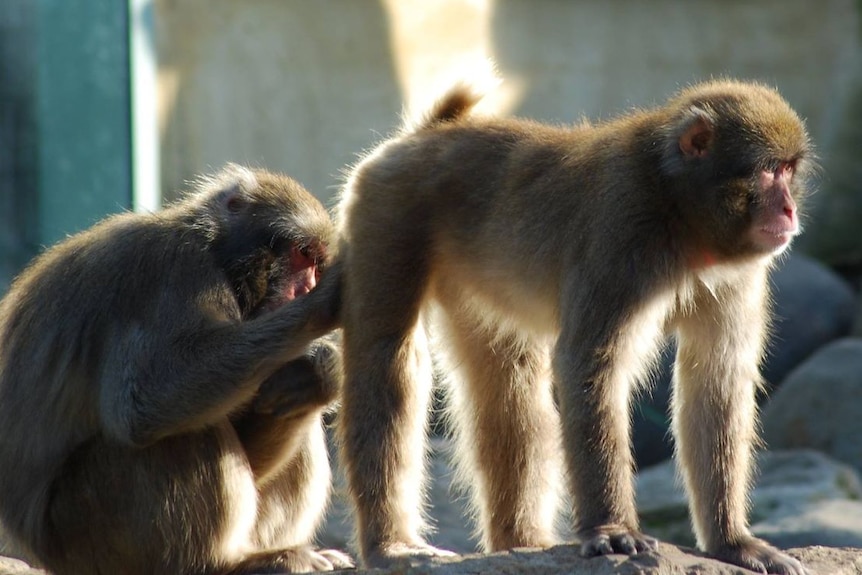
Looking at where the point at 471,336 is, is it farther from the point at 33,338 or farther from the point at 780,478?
the point at 780,478

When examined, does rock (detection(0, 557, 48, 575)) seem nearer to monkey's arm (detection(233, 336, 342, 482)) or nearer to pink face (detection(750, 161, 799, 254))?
monkey's arm (detection(233, 336, 342, 482))

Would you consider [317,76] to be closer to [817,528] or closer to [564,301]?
[817,528]

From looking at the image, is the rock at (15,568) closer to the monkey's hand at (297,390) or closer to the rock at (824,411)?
the monkey's hand at (297,390)

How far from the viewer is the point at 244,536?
6035 millimetres

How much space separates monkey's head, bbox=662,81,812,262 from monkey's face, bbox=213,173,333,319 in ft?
A: 5.61

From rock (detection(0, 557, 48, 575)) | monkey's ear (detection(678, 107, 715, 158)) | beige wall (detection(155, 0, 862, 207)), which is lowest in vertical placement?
rock (detection(0, 557, 48, 575))

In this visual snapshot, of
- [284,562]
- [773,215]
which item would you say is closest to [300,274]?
[284,562]

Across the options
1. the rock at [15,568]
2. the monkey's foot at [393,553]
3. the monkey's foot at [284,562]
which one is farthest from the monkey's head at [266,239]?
the rock at [15,568]

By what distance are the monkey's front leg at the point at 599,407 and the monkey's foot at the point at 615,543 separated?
4 centimetres

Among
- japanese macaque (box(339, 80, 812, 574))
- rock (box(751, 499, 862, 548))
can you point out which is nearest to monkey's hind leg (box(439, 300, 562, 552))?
japanese macaque (box(339, 80, 812, 574))

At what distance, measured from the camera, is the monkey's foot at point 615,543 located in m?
5.38

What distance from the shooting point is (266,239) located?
6.39 meters

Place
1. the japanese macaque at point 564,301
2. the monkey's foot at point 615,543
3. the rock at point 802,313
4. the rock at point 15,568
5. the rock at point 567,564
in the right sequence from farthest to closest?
the rock at point 802,313
the rock at point 15,568
the japanese macaque at point 564,301
the monkey's foot at point 615,543
the rock at point 567,564

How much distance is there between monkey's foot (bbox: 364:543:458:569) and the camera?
19.9ft
